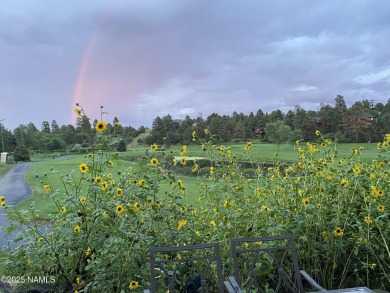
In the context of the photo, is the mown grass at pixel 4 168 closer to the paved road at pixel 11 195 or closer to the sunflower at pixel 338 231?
the paved road at pixel 11 195

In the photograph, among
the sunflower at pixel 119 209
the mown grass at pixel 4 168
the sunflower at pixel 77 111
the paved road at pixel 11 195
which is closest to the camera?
the sunflower at pixel 119 209

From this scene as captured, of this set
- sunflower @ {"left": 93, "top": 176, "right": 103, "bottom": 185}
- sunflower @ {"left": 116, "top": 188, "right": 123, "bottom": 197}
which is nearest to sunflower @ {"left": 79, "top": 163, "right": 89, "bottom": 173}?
sunflower @ {"left": 93, "top": 176, "right": 103, "bottom": 185}

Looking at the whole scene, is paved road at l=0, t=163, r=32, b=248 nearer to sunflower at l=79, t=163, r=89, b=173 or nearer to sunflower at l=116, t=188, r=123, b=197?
sunflower at l=79, t=163, r=89, b=173

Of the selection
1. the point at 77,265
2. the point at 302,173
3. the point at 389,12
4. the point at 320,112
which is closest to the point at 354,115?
the point at 320,112

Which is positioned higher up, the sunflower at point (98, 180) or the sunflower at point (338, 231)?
the sunflower at point (98, 180)

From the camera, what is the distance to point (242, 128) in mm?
14773

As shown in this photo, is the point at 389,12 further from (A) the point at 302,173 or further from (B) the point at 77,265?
(B) the point at 77,265

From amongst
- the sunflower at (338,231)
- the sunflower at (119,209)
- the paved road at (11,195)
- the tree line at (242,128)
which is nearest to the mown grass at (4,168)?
the tree line at (242,128)

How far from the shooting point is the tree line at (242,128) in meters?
2.32

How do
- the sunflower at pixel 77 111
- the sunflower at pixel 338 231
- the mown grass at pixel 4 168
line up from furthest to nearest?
the mown grass at pixel 4 168
the sunflower at pixel 338 231
the sunflower at pixel 77 111

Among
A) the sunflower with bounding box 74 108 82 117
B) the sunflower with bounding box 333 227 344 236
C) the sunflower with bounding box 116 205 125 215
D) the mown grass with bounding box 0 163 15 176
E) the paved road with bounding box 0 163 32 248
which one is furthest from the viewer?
the mown grass with bounding box 0 163 15 176

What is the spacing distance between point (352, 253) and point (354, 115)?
19413mm

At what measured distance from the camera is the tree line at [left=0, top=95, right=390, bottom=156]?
91.5 inches

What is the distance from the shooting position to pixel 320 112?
68.0 ft
